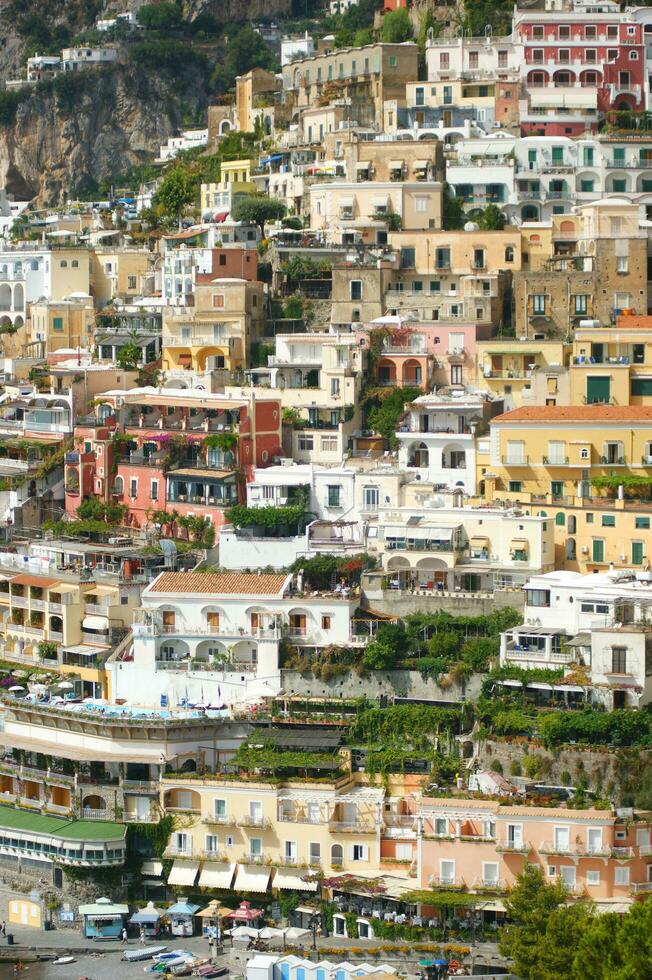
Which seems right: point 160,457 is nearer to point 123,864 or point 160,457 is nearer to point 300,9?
point 123,864

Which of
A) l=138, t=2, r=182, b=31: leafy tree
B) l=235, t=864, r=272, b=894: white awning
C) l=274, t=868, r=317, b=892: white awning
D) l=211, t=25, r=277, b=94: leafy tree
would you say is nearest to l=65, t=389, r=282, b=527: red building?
l=235, t=864, r=272, b=894: white awning

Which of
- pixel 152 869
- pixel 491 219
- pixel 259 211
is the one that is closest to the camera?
pixel 152 869

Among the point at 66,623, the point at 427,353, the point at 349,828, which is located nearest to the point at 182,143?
the point at 427,353

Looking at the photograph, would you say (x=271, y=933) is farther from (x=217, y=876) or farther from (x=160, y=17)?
(x=160, y=17)

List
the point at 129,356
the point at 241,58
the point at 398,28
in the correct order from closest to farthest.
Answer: the point at 129,356
the point at 398,28
the point at 241,58

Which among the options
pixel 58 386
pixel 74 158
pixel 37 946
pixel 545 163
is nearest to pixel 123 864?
pixel 37 946

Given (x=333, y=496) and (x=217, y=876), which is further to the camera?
(x=333, y=496)

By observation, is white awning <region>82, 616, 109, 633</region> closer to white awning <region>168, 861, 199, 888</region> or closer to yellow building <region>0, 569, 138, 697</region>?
yellow building <region>0, 569, 138, 697</region>
